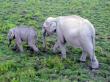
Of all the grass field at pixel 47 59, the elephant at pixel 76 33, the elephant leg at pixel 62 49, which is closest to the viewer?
the grass field at pixel 47 59

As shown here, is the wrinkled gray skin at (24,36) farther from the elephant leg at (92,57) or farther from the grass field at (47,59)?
the elephant leg at (92,57)

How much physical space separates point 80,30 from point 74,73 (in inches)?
41.4

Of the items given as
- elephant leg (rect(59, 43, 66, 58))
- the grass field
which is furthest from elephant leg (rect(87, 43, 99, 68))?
elephant leg (rect(59, 43, 66, 58))

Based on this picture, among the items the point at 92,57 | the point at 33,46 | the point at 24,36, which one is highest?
the point at 24,36

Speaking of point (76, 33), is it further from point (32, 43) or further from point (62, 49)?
point (32, 43)

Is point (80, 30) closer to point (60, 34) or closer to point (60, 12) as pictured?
point (60, 34)

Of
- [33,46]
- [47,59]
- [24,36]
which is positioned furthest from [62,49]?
[24,36]

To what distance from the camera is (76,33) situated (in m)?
8.55

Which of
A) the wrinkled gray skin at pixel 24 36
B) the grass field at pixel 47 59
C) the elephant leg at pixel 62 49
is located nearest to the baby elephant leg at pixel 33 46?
the wrinkled gray skin at pixel 24 36

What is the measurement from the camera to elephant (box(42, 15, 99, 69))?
843cm

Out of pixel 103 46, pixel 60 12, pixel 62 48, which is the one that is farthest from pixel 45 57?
pixel 60 12

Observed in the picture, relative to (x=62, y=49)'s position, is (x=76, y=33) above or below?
above

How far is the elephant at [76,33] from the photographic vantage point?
8427 mm

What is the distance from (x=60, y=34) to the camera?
9.10m
